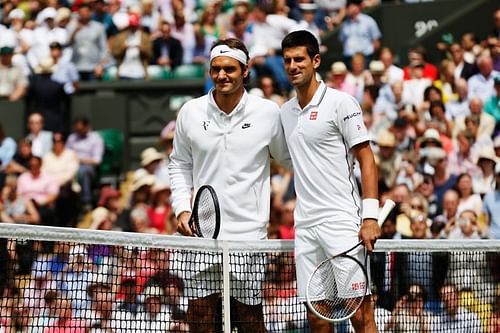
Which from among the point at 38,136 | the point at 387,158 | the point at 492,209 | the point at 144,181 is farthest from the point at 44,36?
the point at 492,209

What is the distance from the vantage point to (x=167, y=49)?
64.6 ft

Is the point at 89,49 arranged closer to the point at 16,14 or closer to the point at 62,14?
the point at 62,14

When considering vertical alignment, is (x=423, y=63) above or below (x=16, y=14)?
below

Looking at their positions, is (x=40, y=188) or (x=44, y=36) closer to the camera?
(x=40, y=188)

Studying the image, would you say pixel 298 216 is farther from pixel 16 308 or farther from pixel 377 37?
pixel 377 37

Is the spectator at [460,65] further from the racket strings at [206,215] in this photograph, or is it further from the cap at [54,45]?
the racket strings at [206,215]

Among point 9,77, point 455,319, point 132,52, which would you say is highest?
point 132,52

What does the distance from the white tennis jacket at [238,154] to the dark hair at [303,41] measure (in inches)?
19.2

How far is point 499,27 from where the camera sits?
59.0 feet

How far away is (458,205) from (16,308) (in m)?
6.56

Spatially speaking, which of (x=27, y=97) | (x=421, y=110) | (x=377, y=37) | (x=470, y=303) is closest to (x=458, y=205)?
(x=421, y=110)

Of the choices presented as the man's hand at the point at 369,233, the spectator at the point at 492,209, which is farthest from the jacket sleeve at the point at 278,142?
the spectator at the point at 492,209

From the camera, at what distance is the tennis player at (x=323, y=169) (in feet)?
27.0

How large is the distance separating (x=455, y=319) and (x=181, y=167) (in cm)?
238
